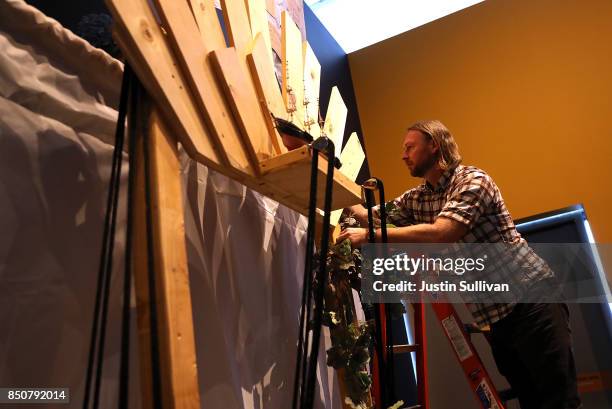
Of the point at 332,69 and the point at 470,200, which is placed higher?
the point at 332,69

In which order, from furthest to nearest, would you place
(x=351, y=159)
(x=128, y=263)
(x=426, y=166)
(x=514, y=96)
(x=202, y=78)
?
(x=514, y=96) < (x=426, y=166) < (x=351, y=159) < (x=202, y=78) < (x=128, y=263)

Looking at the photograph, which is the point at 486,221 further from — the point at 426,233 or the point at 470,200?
the point at 426,233

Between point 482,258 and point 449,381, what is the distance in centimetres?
→ 66

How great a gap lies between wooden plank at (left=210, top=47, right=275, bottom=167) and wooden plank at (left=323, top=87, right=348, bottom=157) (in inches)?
28.1

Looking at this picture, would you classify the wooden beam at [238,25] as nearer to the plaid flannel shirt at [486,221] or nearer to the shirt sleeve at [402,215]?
the plaid flannel shirt at [486,221]

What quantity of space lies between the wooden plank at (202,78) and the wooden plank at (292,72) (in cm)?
44

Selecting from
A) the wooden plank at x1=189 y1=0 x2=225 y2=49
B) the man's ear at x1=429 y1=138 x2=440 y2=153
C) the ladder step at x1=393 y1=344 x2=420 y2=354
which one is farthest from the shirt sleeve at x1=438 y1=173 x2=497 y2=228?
the wooden plank at x1=189 y1=0 x2=225 y2=49

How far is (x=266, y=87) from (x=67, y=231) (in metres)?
0.66

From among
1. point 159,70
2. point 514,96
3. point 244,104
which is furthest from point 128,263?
point 514,96

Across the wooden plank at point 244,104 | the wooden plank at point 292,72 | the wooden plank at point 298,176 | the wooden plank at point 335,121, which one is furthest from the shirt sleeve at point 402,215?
the wooden plank at point 244,104

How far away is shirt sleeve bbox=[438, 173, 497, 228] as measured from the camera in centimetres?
169

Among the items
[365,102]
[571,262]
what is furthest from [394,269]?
[365,102]

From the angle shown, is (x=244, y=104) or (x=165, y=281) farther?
(x=244, y=104)

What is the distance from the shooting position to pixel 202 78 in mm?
923
